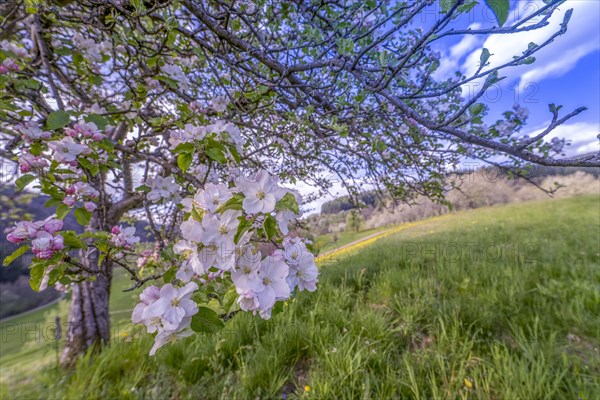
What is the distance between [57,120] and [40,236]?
68cm

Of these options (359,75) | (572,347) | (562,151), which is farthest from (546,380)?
(359,75)

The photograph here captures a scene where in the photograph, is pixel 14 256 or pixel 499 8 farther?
pixel 14 256

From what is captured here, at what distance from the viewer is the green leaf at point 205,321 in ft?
2.25

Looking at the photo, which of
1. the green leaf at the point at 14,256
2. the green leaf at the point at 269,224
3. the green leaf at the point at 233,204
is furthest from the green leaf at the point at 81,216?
the green leaf at the point at 269,224

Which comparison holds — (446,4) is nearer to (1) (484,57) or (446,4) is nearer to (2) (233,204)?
(1) (484,57)

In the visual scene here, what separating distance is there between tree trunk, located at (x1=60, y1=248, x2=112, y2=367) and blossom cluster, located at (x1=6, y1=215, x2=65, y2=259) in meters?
1.96

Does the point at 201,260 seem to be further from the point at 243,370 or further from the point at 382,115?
the point at 243,370

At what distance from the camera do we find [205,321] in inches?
27.2

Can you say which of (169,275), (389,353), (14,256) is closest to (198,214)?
(169,275)

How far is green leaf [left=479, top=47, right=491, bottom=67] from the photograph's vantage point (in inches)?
26.7

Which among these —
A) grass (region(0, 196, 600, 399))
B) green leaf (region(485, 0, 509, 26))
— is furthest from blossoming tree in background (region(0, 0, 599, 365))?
grass (region(0, 196, 600, 399))

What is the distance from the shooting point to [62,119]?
1.22 m

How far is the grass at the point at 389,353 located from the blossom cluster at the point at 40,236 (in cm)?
151

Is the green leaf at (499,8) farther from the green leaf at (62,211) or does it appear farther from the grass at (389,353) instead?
the grass at (389,353)
